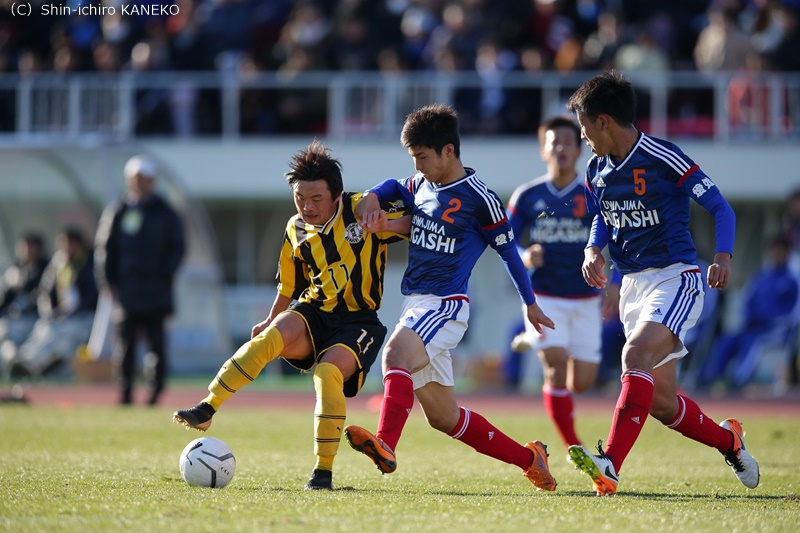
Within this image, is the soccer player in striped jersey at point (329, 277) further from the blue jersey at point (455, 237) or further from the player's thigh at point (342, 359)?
the blue jersey at point (455, 237)

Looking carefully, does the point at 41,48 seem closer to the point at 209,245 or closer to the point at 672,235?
the point at 209,245

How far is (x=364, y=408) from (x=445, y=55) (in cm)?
717

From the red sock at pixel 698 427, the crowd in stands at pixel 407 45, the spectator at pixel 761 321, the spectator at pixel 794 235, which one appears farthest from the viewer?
the crowd in stands at pixel 407 45

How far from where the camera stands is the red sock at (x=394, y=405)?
613 cm

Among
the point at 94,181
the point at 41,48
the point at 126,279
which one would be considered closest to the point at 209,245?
the point at 94,181

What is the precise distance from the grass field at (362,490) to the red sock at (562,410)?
31cm

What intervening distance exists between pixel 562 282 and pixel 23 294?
35.2ft

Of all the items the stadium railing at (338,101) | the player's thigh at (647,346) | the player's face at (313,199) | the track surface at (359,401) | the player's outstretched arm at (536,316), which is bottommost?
the track surface at (359,401)

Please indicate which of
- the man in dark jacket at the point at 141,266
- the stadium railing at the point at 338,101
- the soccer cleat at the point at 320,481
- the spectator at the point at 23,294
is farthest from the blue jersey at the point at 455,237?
the stadium railing at the point at 338,101

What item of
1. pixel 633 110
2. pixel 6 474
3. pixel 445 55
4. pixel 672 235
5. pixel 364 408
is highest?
pixel 445 55

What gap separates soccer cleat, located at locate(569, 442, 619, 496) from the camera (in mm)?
5828

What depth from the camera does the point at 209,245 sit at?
57.7 ft

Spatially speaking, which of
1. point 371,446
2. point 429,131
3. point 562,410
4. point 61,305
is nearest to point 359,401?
point 61,305

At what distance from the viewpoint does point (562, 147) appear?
8.44 metres
